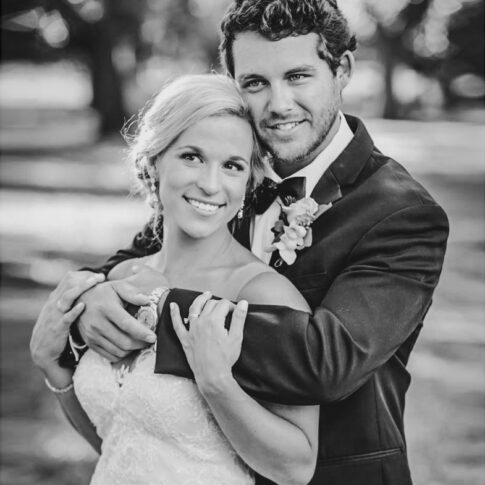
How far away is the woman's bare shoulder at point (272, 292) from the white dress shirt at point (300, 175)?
307 mm

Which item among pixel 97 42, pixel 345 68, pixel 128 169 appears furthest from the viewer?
pixel 97 42

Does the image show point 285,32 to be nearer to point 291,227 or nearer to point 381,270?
point 291,227

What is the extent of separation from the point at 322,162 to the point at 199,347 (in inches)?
33.1

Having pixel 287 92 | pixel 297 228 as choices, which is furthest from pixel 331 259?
pixel 287 92

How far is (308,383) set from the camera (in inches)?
99.7

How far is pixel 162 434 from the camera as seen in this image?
8.98ft

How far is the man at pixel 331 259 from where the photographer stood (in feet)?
8.43

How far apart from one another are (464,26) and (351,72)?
100.0ft

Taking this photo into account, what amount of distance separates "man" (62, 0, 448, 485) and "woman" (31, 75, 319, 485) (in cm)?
8

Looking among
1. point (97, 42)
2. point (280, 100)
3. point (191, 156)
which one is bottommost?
point (97, 42)

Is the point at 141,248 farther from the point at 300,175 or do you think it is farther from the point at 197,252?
the point at 300,175

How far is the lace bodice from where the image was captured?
8.88 feet

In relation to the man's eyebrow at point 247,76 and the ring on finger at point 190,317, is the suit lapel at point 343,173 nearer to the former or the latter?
the man's eyebrow at point 247,76

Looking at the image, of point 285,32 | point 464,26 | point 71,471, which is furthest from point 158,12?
point 285,32
